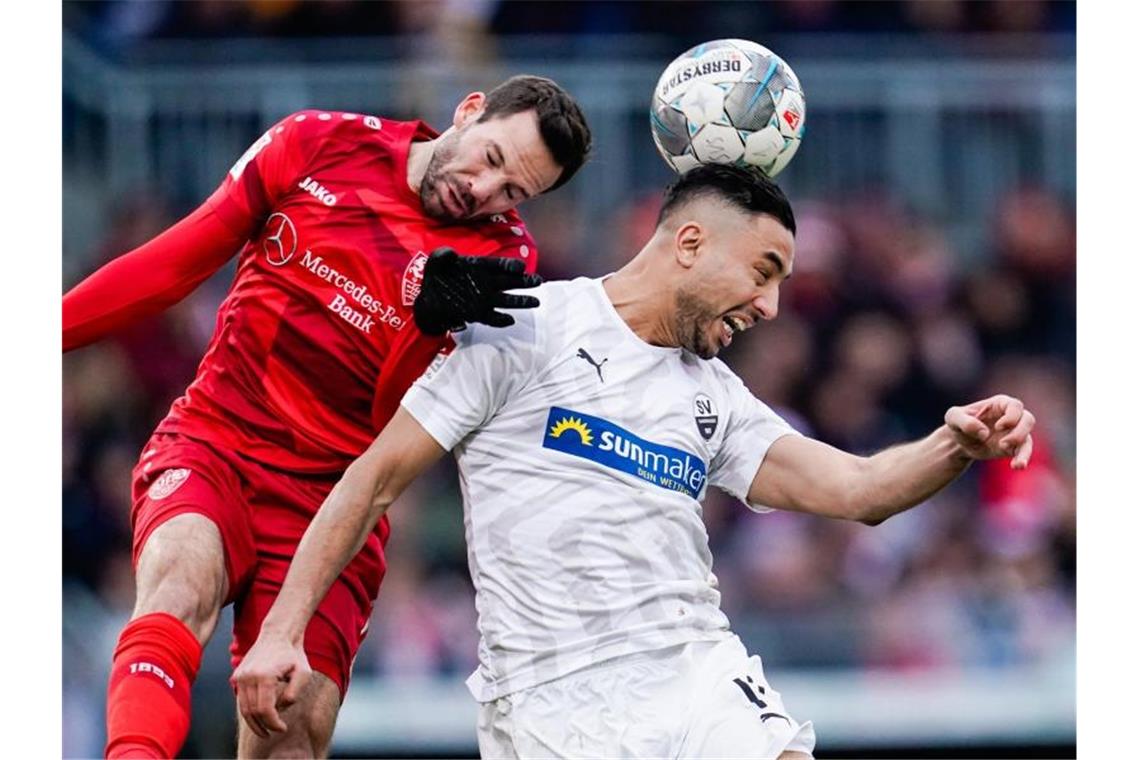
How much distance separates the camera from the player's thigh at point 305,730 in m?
5.28

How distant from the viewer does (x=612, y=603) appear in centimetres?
472

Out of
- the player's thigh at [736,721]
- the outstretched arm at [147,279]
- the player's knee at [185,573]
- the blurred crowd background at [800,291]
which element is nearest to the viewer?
the player's thigh at [736,721]

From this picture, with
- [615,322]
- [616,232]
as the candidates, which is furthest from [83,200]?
[615,322]

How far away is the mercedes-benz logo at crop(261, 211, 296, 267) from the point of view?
545cm

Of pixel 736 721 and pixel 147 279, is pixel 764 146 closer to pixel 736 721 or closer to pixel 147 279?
pixel 736 721

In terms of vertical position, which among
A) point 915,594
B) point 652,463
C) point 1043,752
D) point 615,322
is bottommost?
point 1043,752

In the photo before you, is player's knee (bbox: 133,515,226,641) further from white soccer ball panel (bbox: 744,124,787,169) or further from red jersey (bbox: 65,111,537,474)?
white soccer ball panel (bbox: 744,124,787,169)

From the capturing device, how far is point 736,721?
4598 millimetres

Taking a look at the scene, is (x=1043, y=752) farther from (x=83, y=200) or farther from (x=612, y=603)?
(x=83, y=200)

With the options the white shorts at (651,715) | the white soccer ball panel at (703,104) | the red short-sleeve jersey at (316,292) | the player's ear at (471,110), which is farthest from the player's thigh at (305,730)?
the white soccer ball panel at (703,104)

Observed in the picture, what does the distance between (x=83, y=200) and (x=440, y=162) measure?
6.66 metres

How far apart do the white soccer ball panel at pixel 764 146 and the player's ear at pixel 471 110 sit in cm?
85

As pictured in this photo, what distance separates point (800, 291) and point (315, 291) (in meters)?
6.05

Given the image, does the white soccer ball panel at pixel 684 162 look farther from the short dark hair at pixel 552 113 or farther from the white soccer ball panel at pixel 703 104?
the short dark hair at pixel 552 113
